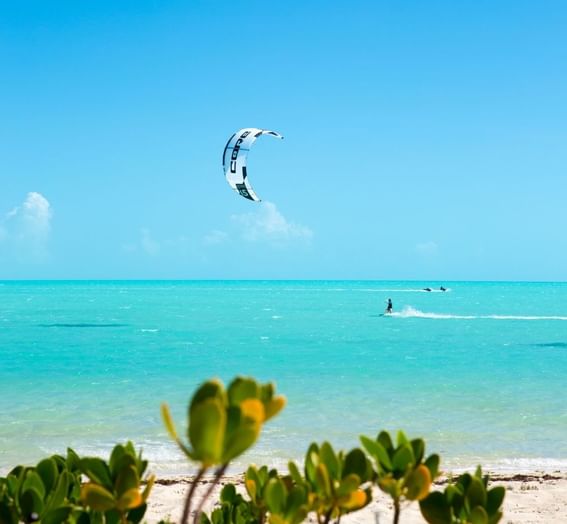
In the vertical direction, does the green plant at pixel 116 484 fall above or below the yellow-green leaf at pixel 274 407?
below

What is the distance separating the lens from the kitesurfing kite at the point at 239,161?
18.7 feet

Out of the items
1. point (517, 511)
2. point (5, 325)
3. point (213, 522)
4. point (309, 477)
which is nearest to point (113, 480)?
point (309, 477)

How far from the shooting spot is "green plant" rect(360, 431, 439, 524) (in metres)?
1.34

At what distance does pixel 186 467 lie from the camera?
339 inches

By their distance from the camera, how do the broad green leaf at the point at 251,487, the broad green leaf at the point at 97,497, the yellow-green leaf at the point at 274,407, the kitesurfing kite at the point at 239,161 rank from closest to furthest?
the yellow-green leaf at the point at 274,407, the broad green leaf at the point at 97,497, the broad green leaf at the point at 251,487, the kitesurfing kite at the point at 239,161

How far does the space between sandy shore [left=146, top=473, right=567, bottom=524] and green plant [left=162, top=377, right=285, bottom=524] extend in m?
5.49

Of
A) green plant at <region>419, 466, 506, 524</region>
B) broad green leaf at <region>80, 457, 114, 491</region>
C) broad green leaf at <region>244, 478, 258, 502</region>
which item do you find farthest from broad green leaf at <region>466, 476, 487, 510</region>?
broad green leaf at <region>80, 457, 114, 491</region>

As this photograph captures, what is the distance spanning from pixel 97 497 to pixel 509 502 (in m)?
6.39

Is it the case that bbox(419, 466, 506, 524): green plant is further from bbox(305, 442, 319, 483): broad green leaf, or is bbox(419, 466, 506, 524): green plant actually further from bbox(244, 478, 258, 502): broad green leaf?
bbox(244, 478, 258, 502): broad green leaf

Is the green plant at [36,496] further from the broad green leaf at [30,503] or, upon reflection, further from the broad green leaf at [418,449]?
the broad green leaf at [418,449]

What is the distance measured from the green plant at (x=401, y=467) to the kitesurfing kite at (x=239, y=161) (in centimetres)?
433

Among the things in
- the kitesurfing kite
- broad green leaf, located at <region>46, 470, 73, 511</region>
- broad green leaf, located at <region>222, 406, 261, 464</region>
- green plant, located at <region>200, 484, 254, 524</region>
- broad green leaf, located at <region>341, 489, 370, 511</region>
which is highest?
the kitesurfing kite

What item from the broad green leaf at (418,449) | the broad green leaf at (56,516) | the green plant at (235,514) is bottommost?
the green plant at (235,514)

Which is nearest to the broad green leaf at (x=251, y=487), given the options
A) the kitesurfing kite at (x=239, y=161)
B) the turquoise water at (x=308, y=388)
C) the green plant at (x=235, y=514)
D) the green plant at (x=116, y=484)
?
the green plant at (x=235, y=514)
